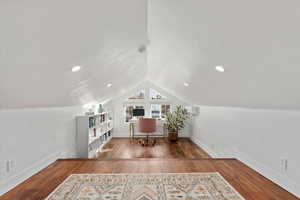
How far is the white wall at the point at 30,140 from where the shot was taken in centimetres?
250

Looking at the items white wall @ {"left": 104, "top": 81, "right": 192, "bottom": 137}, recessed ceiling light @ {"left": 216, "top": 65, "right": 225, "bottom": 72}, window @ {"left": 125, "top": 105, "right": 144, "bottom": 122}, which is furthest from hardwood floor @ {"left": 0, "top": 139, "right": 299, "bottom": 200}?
window @ {"left": 125, "top": 105, "right": 144, "bottom": 122}

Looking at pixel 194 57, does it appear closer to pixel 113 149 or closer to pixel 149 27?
pixel 149 27

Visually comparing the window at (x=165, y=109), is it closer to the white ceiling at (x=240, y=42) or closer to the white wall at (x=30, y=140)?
the white wall at (x=30, y=140)

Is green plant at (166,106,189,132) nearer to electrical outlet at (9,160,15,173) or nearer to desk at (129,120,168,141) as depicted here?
desk at (129,120,168,141)

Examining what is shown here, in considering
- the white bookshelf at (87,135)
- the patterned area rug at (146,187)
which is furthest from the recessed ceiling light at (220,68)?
the white bookshelf at (87,135)

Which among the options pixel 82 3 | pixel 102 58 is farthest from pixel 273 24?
pixel 102 58

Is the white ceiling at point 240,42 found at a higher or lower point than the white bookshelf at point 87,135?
higher

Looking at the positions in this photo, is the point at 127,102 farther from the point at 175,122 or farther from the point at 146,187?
the point at 146,187

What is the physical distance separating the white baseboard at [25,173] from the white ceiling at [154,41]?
0.89 metres

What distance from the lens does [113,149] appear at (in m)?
5.93

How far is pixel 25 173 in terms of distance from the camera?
283cm

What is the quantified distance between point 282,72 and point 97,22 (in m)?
1.76

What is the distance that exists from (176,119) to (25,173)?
201 inches

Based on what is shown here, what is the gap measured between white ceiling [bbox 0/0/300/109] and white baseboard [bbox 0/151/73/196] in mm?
890
